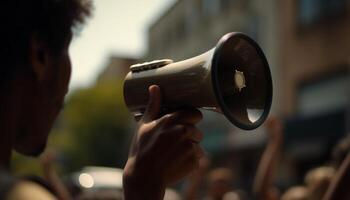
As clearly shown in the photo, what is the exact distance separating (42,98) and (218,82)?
37 cm

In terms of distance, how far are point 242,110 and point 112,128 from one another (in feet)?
127

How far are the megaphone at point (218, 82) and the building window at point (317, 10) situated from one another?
15624 mm

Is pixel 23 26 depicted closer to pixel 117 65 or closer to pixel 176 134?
pixel 176 134

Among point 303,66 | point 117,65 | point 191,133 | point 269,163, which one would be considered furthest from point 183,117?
point 117,65

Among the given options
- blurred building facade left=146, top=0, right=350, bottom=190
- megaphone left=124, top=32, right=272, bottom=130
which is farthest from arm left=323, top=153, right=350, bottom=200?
blurred building facade left=146, top=0, right=350, bottom=190

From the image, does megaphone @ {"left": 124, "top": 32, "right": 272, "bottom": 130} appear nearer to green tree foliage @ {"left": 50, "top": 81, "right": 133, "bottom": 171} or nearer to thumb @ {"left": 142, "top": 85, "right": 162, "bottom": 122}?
thumb @ {"left": 142, "top": 85, "right": 162, "bottom": 122}

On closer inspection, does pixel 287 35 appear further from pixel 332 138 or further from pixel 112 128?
pixel 112 128

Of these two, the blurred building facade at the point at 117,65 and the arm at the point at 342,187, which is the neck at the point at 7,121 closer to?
the arm at the point at 342,187

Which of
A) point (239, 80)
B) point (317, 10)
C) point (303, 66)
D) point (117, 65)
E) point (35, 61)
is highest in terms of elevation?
point (117, 65)

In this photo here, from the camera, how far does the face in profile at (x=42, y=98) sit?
1.25 metres

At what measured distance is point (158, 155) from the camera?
1.33 metres

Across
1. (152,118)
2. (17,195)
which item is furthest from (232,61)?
(17,195)

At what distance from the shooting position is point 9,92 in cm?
121

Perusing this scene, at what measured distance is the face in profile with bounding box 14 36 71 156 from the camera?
1.25 meters
